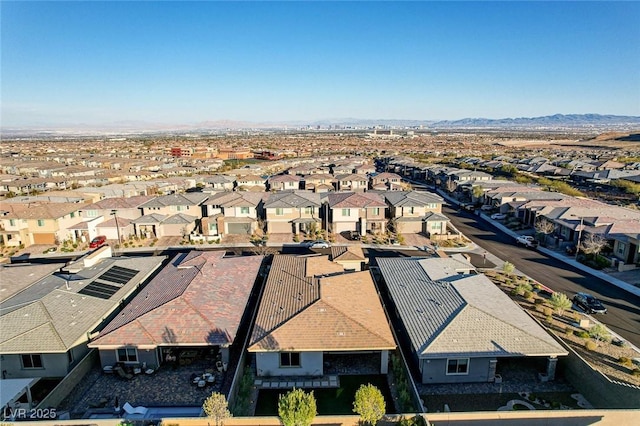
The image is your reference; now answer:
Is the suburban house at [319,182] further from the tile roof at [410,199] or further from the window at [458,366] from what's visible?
the window at [458,366]

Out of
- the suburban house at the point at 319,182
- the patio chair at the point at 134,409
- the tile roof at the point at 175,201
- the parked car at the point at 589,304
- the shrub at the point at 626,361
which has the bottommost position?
the shrub at the point at 626,361

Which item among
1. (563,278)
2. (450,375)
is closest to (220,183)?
(563,278)

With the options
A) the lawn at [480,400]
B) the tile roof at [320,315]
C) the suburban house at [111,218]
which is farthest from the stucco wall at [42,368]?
the suburban house at [111,218]

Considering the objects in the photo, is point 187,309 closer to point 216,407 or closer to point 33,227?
point 216,407

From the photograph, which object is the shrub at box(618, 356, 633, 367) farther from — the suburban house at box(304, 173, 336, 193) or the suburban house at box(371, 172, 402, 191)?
the suburban house at box(304, 173, 336, 193)

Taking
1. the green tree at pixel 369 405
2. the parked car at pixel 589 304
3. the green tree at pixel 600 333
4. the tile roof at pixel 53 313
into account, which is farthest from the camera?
the parked car at pixel 589 304
